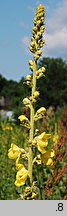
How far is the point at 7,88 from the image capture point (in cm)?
9238

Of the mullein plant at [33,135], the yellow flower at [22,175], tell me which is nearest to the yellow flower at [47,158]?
the mullein plant at [33,135]

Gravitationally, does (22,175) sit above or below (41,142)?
below

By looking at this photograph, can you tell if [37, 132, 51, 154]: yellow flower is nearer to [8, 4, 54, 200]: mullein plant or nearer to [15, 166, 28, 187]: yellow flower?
[8, 4, 54, 200]: mullein plant

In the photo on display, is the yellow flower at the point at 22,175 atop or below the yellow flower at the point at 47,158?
below

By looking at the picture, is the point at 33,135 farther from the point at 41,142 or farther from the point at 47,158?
the point at 47,158

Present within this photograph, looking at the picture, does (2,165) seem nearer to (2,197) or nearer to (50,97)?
(2,197)

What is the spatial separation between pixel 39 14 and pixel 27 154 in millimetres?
882

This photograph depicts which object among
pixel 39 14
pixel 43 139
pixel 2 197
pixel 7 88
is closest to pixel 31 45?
pixel 39 14

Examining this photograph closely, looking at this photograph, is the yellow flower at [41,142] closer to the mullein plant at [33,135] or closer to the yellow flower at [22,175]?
the mullein plant at [33,135]

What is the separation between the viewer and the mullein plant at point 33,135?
2.65 meters

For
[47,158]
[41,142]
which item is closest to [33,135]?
[41,142]

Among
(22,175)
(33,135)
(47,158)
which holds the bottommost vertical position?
(22,175)

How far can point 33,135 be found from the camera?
2.67 m

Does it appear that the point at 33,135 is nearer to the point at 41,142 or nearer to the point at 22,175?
the point at 41,142
